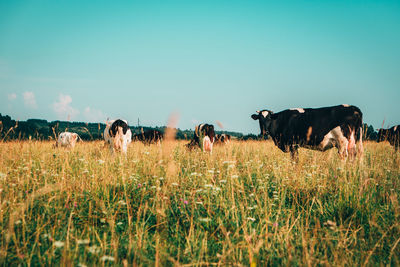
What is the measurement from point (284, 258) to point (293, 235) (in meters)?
0.61

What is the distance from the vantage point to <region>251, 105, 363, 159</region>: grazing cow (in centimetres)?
756

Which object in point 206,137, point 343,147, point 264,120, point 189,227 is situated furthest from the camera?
point 206,137

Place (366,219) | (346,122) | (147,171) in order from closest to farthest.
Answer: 1. (366,219)
2. (147,171)
3. (346,122)

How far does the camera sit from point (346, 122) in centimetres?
759

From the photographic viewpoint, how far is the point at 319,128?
7953 mm

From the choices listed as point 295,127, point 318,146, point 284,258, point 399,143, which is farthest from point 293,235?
point 399,143

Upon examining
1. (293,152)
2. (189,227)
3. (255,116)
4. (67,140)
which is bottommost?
(189,227)

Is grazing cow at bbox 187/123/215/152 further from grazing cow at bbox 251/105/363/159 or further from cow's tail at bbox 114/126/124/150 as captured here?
grazing cow at bbox 251/105/363/159

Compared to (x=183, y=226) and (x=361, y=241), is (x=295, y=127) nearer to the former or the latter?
(x=361, y=241)

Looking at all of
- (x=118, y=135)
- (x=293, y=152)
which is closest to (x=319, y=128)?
(x=293, y=152)

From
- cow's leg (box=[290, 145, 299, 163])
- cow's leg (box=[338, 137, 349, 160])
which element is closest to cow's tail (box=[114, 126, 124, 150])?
cow's leg (box=[290, 145, 299, 163])

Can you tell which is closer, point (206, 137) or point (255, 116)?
point (255, 116)

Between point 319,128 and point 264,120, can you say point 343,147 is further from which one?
point 264,120

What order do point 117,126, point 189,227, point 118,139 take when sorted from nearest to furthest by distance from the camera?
point 189,227
point 118,139
point 117,126
